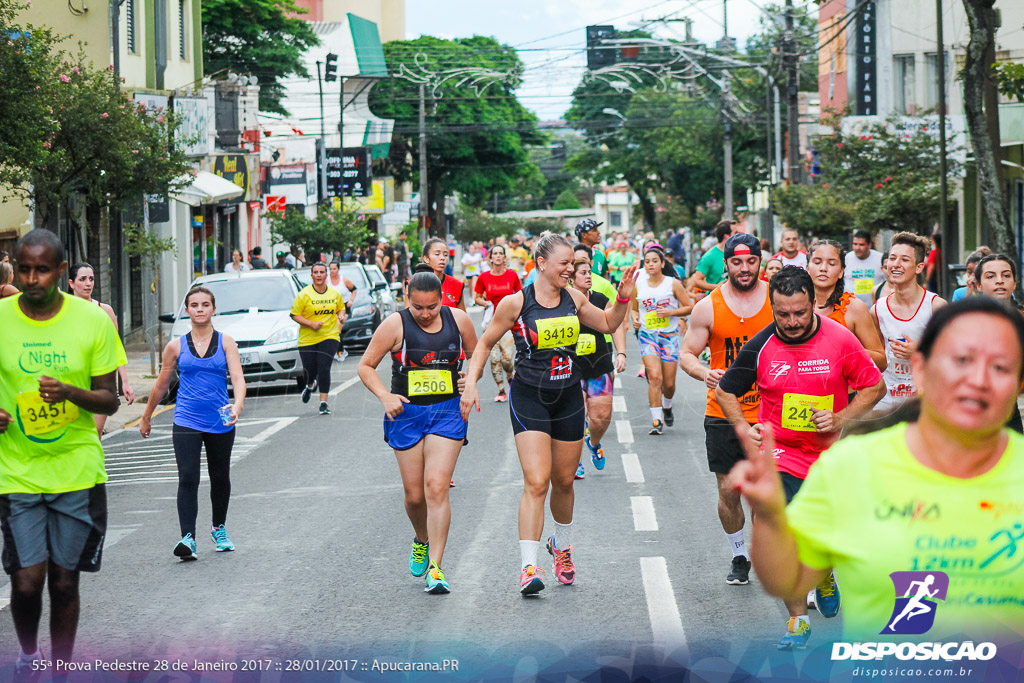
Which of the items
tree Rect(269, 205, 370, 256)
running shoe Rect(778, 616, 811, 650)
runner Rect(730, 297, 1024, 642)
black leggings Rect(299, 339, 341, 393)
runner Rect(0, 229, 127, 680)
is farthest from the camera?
tree Rect(269, 205, 370, 256)

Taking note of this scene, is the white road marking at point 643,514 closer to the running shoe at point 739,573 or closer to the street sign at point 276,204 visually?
the running shoe at point 739,573

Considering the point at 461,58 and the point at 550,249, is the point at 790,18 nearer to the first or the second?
the point at 550,249

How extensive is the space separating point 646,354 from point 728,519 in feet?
21.6

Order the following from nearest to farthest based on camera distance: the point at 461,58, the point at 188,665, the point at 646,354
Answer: the point at 188,665 < the point at 646,354 < the point at 461,58

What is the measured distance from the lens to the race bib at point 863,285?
14781 mm

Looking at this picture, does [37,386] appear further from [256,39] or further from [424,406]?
[256,39]

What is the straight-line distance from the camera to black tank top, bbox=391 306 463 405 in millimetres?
7512

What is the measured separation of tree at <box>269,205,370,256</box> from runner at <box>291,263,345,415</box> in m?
22.8

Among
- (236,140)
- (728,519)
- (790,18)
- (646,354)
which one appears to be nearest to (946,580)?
(728,519)

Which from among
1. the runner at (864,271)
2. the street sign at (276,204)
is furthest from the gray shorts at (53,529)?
the street sign at (276,204)

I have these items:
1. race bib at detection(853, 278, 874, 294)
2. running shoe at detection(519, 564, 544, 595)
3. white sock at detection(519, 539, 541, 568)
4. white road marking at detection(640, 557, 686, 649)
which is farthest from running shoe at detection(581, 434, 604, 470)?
race bib at detection(853, 278, 874, 294)

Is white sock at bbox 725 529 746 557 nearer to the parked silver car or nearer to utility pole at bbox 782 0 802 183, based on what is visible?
the parked silver car

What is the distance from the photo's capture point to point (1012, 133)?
21172 mm

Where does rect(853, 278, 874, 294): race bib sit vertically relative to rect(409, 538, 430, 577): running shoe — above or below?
above
